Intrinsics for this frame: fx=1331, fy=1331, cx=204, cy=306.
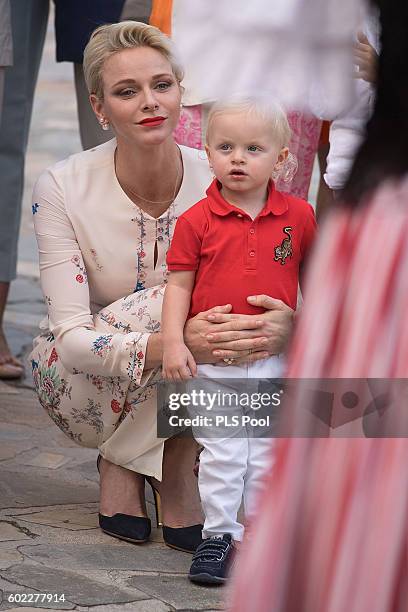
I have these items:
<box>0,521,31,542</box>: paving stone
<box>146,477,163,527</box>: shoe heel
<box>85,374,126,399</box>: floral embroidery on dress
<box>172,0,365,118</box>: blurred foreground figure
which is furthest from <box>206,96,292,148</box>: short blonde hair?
<box>172,0,365,118</box>: blurred foreground figure

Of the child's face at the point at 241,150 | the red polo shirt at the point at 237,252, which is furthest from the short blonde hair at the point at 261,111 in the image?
the red polo shirt at the point at 237,252

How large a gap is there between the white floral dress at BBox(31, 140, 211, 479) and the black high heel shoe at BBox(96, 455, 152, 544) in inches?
3.9

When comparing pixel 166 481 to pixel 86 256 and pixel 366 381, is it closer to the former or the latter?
pixel 86 256

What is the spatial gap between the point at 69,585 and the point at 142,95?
3.27 feet

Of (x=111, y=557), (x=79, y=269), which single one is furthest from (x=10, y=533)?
(x=79, y=269)

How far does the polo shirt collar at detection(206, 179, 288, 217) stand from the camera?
2527 mm

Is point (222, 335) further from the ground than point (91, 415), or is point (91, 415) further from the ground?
point (222, 335)

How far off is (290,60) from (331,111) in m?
0.13

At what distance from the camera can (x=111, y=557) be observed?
2.55 meters

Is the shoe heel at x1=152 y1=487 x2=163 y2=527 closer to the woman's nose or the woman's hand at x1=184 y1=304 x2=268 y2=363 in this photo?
the woman's hand at x1=184 y1=304 x2=268 y2=363

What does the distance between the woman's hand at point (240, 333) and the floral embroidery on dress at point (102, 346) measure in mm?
197

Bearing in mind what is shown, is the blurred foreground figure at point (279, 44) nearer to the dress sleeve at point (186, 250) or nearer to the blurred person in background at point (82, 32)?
the dress sleeve at point (186, 250)

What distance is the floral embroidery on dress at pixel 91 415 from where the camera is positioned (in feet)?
9.04

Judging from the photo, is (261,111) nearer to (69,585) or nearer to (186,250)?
(186,250)
